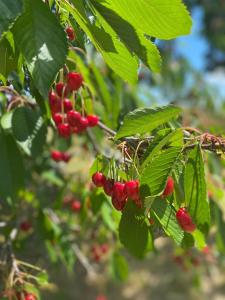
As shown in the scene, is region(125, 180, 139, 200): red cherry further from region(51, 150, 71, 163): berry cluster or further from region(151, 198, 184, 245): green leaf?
region(51, 150, 71, 163): berry cluster

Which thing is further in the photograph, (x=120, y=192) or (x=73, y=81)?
(x=73, y=81)

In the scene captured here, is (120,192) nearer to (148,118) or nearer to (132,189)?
(132,189)

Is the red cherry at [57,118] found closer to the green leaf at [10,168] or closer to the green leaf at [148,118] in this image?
the green leaf at [10,168]

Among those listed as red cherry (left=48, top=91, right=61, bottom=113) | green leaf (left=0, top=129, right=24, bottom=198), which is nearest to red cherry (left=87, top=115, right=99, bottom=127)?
red cherry (left=48, top=91, right=61, bottom=113)

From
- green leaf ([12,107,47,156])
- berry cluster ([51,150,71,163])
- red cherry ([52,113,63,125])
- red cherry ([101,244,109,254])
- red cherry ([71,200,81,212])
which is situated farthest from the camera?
red cherry ([101,244,109,254])

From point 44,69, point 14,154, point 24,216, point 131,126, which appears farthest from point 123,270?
point 44,69

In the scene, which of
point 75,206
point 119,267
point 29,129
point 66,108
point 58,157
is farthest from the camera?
point 75,206

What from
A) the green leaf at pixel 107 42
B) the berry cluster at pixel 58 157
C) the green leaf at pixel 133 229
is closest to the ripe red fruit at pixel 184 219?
the green leaf at pixel 133 229

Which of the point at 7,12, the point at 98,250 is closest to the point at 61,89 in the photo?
the point at 7,12
